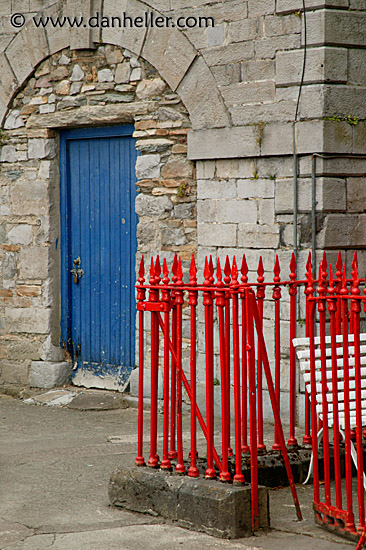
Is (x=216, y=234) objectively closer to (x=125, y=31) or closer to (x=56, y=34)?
(x=125, y=31)

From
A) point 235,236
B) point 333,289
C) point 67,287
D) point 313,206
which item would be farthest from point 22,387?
point 333,289

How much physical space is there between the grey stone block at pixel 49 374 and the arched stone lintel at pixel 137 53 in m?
2.52

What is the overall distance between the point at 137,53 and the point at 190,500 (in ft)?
14.7

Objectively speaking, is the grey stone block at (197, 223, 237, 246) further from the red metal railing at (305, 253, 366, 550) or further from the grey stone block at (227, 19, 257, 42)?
the red metal railing at (305, 253, 366, 550)

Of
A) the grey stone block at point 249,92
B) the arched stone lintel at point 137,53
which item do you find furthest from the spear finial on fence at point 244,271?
the arched stone lintel at point 137,53

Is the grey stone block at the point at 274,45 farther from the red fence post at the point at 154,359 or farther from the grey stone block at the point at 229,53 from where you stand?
the red fence post at the point at 154,359

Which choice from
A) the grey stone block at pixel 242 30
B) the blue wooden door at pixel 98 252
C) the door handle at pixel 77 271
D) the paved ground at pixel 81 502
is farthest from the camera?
the door handle at pixel 77 271

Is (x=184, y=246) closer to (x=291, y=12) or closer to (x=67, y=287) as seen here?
(x=67, y=287)

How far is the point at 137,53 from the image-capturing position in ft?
24.7

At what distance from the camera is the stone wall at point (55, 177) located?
746 centimetres

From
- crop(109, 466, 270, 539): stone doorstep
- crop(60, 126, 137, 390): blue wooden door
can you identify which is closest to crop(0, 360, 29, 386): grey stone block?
crop(60, 126, 137, 390): blue wooden door

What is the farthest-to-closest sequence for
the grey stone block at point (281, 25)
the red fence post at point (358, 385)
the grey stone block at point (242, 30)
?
the grey stone block at point (242, 30) < the grey stone block at point (281, 25) < the red fence post at point (358, 385)

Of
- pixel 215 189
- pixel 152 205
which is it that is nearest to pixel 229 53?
pixel 215 189

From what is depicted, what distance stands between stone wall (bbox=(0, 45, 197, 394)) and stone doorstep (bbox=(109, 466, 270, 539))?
3068 mm
